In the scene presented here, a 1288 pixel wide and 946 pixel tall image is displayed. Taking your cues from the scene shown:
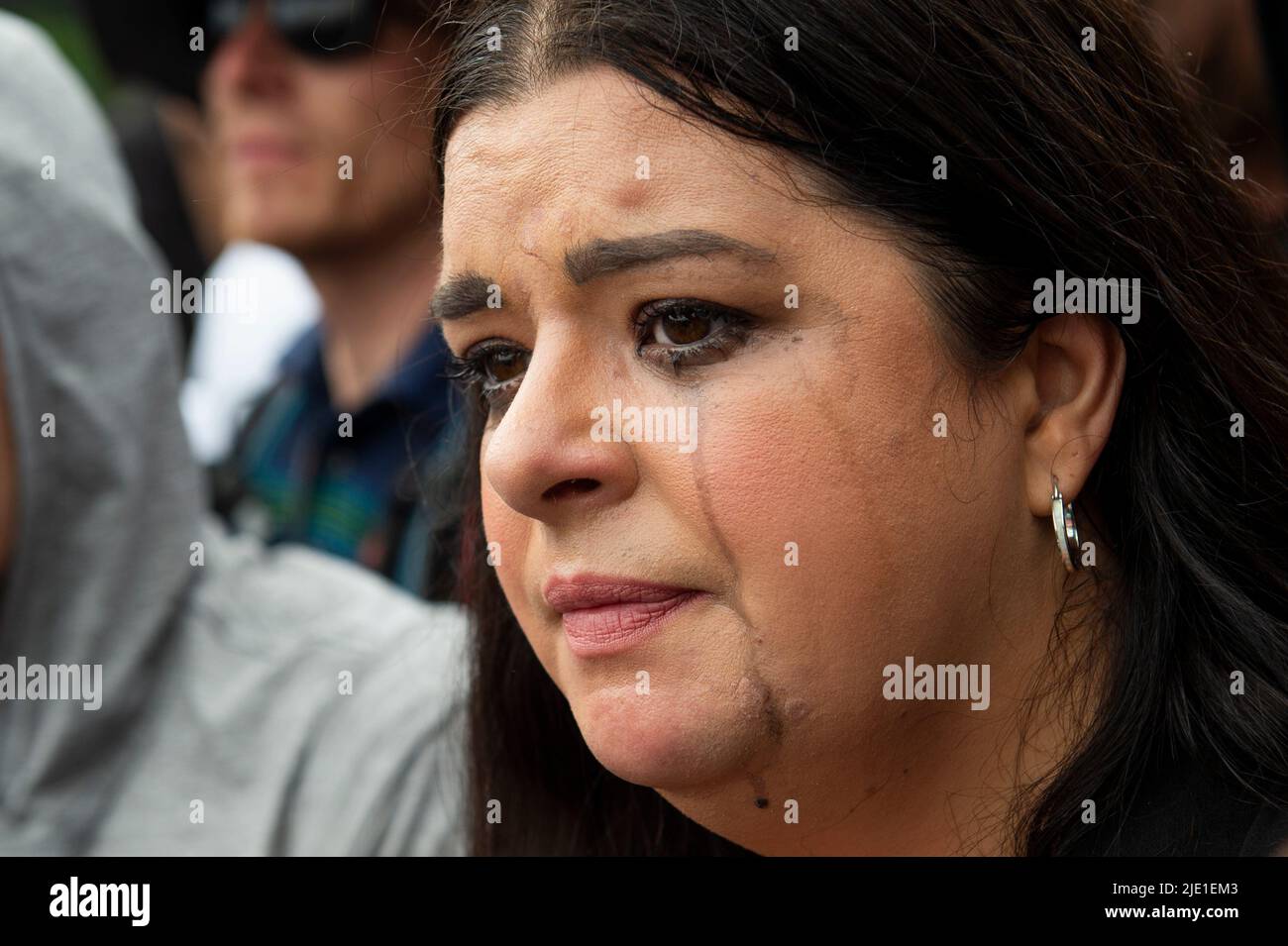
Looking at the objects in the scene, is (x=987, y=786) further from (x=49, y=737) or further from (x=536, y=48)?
(x=49, y=737)

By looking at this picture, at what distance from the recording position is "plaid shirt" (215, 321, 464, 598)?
12.4 feet

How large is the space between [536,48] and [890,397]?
0.63 metres

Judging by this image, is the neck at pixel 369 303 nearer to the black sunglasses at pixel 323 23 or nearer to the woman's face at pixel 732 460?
the black sunglasses at pixel 323 23

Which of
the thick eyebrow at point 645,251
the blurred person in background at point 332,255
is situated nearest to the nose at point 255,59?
the blurred person in background at point 332,255

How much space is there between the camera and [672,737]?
1798 mm

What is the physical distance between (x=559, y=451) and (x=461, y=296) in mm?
292

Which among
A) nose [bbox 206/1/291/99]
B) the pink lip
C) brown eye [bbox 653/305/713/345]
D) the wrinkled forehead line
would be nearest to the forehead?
the wrinkled forehead line

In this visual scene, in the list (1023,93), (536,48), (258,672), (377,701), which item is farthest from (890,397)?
(258,672)

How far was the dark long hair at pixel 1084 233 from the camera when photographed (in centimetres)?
181

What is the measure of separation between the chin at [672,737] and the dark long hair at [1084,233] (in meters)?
0.40

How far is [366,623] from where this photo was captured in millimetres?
3320

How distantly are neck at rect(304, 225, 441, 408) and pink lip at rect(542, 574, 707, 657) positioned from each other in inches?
99.3

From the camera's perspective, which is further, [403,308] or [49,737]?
[403,308]

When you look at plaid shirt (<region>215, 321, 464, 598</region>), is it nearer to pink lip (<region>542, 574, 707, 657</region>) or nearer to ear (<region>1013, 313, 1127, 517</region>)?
pink lip (<region>542, 574, 707, 657</region>)
